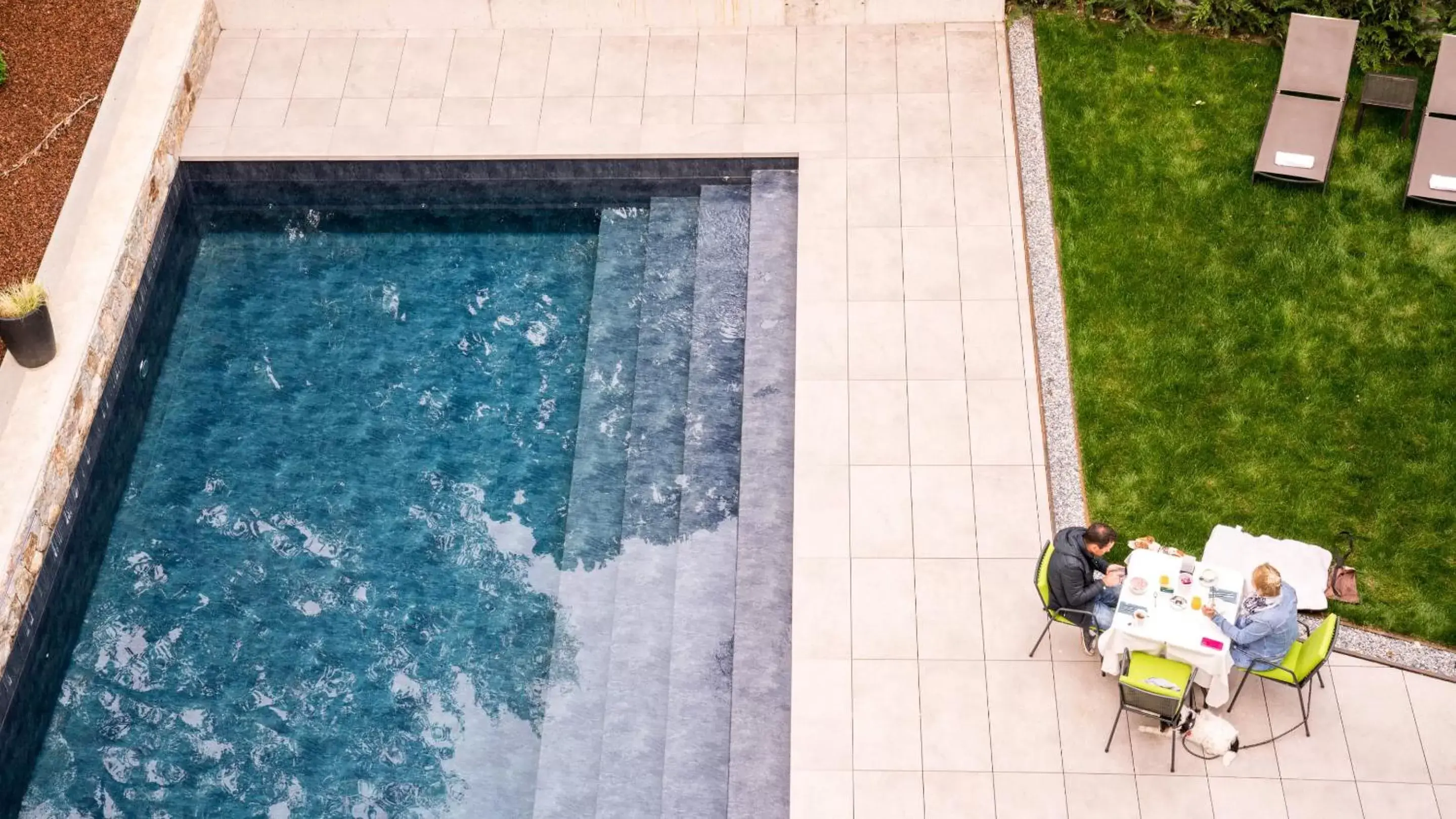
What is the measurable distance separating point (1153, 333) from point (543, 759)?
632 cm

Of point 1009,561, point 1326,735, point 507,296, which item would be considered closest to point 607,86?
point 507,296

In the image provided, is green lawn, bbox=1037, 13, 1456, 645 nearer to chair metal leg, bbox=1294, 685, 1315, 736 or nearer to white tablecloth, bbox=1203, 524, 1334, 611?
white tablecloth, bbox=1203, 524, 1334, 611

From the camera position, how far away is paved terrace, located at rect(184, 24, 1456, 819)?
9.81 m

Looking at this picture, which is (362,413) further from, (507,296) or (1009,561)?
(1009,561)

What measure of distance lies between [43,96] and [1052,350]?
1022 cm

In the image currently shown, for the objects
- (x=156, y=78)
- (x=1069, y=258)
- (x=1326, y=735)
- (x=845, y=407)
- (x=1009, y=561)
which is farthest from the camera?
(x=156, y=78)

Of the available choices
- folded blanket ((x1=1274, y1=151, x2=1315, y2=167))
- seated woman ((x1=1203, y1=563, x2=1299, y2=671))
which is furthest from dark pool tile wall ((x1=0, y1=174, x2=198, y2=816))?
folded blanket ((x1=1274, y1=151, x2=1315, y2=167))

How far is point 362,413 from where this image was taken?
41.1 feet

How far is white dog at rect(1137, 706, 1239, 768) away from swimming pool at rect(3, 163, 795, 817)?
2.84 m

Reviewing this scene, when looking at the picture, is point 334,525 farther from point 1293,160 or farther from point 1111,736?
point 1293,160

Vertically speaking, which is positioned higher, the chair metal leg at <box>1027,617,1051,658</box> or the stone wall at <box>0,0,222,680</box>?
the stone wall at <box>0,0,222,680</box>

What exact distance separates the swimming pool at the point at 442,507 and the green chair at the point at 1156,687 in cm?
246

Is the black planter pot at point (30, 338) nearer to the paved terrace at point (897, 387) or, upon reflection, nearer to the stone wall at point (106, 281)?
the stone wall at point (106, 281)

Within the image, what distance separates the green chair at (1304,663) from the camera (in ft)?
30.7
